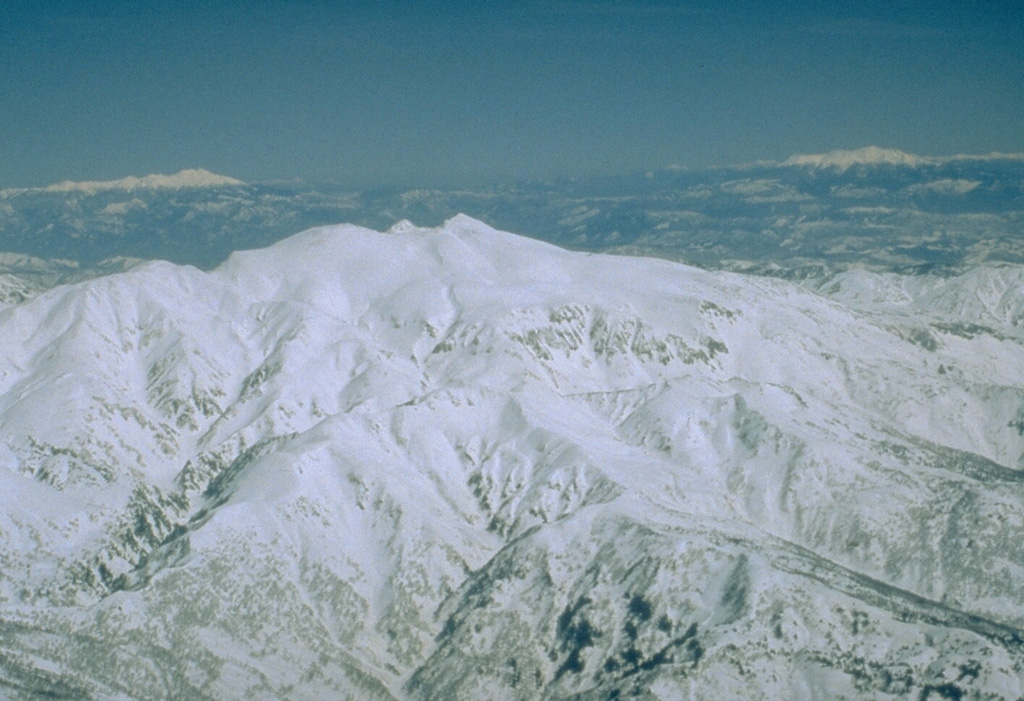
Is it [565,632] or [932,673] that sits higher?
[932,673]

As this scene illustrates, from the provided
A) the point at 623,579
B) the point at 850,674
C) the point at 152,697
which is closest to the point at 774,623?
the point at 850,674

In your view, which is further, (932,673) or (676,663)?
(676,663)

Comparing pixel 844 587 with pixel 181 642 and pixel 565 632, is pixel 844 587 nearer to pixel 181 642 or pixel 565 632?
pixel 565 632

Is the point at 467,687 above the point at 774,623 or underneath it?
underneath

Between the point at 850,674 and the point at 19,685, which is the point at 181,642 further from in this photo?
the point at 850,674

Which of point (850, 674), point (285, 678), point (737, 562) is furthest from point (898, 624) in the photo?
point (285, 678)

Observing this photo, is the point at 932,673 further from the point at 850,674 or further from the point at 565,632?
the point at 565,632

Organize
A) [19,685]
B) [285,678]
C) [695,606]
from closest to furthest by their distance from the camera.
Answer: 1. [19,685]
2. [695,606]
3. [285,678]

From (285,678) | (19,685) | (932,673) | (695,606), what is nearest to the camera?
(932,673)

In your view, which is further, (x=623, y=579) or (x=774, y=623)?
(x=623, y=579)
